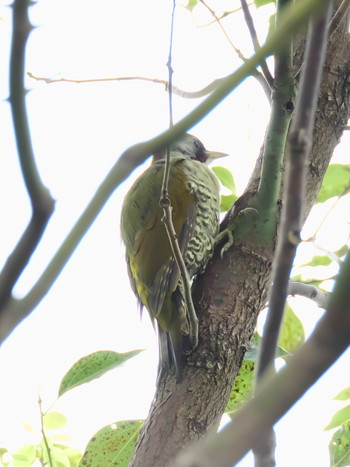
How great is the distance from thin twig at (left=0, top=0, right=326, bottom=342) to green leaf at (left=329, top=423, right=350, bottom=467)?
4.27 ft

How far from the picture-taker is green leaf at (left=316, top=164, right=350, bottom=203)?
7.07 feet

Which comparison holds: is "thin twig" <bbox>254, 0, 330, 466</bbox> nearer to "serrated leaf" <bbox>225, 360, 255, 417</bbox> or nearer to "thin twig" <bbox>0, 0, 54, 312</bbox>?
"thin twig" <bbox>0, 0, 54, 312</bbox>

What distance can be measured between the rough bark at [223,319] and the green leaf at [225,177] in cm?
17

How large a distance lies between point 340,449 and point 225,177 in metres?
0.98

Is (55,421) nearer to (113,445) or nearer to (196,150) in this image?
(113,445)

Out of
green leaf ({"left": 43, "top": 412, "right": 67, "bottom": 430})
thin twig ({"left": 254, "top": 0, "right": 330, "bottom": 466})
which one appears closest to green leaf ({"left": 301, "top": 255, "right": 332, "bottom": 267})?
green leaf ({"left": 43, "top": 412, "right": 67, "bottom": 430})

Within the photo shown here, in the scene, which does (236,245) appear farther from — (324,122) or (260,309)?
(324,122)

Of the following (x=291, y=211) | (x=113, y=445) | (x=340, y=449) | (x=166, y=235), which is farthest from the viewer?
(x=166, y=235)

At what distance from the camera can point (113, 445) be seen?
6.01 feet

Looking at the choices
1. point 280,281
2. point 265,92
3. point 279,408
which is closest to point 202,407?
point 265,92

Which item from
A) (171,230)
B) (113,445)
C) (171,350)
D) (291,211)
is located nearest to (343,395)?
(171,350)

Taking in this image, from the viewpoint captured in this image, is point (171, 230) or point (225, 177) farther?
point (225, 177)

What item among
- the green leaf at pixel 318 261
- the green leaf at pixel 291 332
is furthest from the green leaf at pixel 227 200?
the green leaf at pixel 291 332

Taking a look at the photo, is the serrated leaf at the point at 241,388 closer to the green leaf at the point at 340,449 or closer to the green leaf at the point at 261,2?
the green leaf at the point at 340,449
